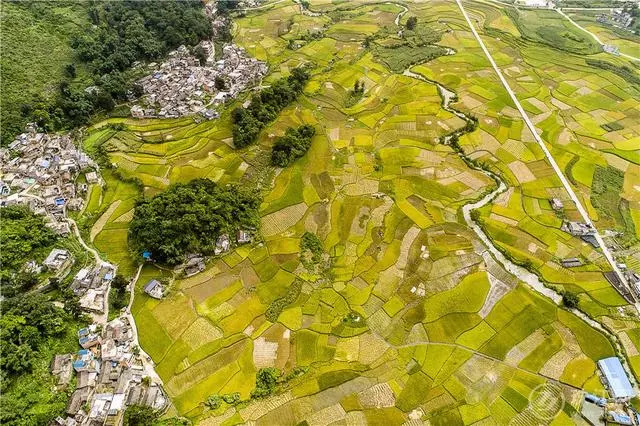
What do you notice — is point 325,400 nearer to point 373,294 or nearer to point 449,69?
point 373,294

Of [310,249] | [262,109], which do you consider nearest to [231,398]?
[310,249]

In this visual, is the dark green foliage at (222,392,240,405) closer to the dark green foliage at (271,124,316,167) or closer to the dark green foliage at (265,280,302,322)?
the dark green foliage at (265,280,302,322)

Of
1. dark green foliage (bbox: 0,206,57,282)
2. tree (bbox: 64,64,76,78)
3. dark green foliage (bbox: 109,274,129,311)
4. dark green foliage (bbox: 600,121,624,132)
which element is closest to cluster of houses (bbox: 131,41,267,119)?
tree (bbox: 64,64,76,78)

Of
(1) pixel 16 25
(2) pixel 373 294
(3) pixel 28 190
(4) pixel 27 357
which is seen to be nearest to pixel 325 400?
(2) pixel 373 294

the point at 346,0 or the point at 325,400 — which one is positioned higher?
the point at 346,0

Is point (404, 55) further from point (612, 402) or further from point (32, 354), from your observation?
point (32, 354)
